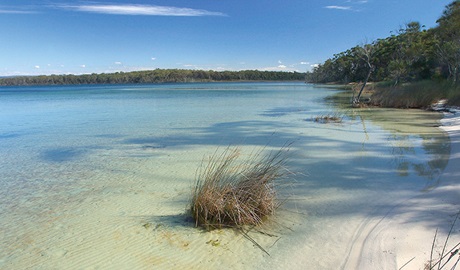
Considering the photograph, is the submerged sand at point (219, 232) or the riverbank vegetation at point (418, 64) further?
the riverbank vegetation at point (418, 64)

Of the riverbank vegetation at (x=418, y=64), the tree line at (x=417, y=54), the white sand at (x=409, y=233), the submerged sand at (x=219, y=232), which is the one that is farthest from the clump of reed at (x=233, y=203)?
the tree line at (x=417, y=54)

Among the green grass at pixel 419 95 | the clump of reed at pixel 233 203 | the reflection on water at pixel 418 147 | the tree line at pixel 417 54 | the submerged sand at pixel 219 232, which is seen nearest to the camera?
the submerged sand at pixel 219 232

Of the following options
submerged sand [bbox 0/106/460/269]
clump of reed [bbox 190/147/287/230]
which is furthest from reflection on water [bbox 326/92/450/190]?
clump of reed [bbox 190/147/287/230]

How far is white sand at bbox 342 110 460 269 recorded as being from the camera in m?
3.30

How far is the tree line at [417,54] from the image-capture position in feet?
82.1

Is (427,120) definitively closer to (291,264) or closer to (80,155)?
(291,264)

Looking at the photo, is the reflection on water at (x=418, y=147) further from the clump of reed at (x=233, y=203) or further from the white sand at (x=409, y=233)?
the clump of reed at (x=233, y=203)

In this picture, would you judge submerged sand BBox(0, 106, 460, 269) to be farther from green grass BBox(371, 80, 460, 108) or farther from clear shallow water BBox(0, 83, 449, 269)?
green grass BBox(371, 80, 460, 108)

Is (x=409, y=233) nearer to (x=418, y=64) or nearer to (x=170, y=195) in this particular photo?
(x=170, y=195)

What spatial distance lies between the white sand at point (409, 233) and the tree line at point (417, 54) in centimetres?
1899

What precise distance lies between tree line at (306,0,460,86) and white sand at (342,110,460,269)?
19.0m

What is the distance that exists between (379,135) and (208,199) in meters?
8.89

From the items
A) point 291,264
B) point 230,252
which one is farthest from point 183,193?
point 291,264

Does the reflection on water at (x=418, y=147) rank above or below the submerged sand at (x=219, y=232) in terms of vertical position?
above
